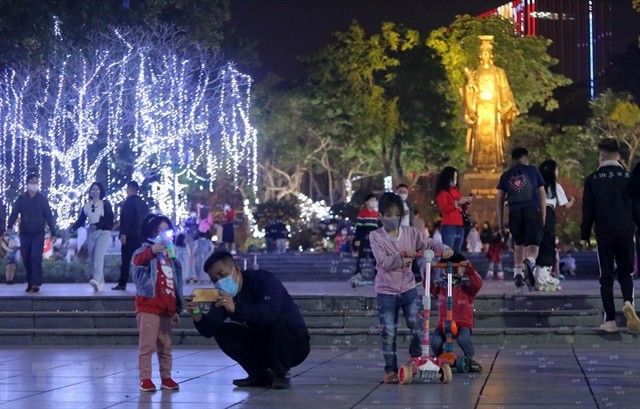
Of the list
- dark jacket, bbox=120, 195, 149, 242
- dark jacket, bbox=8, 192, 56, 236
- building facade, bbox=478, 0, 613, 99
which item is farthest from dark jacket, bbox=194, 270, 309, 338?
building facade, bbox=478, 0, 613, 99

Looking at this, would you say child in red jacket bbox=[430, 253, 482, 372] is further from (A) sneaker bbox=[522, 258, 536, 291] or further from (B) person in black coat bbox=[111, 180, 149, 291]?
(B) person in black coat bbox=[111, 180, 149, 291]

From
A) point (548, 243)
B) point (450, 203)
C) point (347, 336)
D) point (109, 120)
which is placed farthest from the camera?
point (109, 120)

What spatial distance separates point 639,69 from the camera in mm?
73250

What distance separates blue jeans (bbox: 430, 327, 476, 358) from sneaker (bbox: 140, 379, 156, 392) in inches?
106

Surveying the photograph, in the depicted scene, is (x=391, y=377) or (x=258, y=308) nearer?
(x=258, y=308)

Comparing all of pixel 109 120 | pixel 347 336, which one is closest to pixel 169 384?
pixel 347 336

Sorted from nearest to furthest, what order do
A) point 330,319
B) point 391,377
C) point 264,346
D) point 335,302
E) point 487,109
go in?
point 264,346 → point 391,377 → point 330,319 → point 335,302 → point 487,109

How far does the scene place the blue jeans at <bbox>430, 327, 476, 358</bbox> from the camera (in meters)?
12.6

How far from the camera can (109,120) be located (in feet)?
144

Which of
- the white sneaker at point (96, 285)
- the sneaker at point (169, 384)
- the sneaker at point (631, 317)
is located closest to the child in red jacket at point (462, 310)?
the sneaker at point (631, 317)

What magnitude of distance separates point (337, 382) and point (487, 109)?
32.5 meters

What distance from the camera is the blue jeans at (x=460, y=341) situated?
41.2 ft

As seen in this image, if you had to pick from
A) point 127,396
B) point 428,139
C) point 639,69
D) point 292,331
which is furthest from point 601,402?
point 639,69

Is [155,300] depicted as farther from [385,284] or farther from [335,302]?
[335,302]
